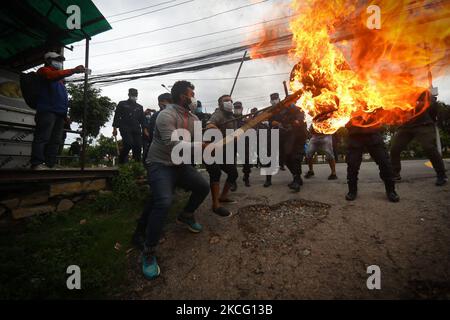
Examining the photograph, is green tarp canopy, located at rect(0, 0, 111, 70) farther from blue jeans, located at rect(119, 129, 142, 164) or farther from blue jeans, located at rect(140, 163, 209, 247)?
blue jeans, located at rect(140, 163, 209, 247)

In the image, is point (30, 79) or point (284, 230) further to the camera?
point (30, 79)

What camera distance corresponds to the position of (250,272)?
2797 millimetres

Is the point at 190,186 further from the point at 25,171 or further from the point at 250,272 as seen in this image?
the point at 25,171

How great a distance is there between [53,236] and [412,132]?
7233 millimetres

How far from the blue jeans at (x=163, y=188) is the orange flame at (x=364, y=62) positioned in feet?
7.32

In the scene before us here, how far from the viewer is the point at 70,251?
3.40 metres

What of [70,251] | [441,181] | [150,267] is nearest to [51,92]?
[70,251]

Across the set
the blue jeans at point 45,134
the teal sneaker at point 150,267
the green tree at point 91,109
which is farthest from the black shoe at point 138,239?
the green tree at point 91,109

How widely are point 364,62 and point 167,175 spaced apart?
3.91m

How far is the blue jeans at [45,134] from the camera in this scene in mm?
4344

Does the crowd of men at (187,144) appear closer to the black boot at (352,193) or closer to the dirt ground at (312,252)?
the black boot at (352,193)
